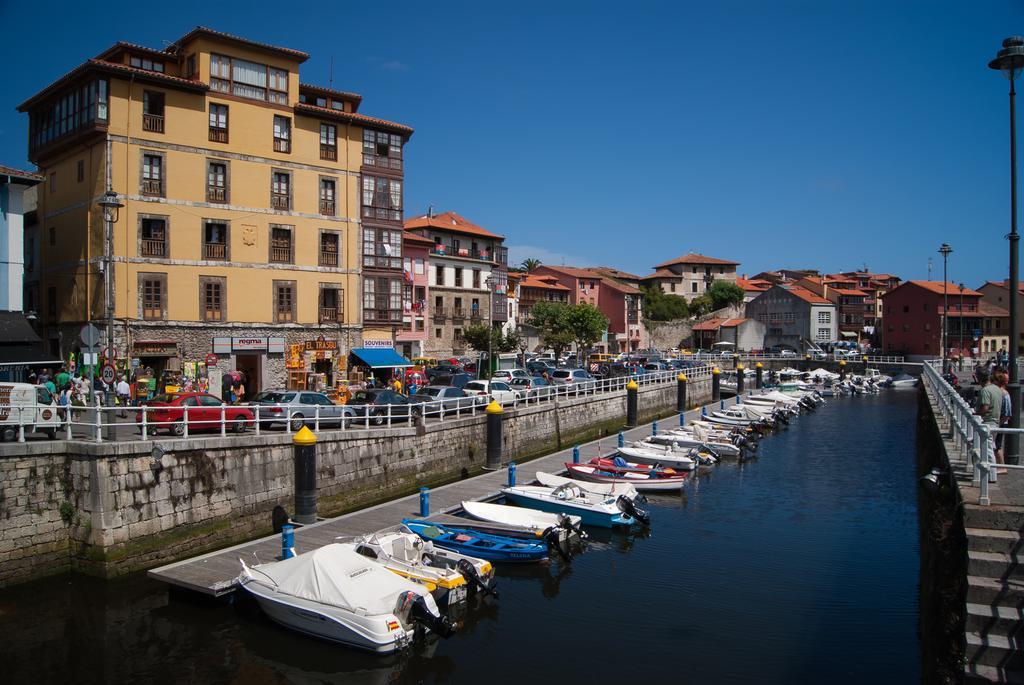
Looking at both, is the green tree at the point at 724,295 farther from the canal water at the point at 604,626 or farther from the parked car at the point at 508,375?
the canal water at the point at 604,626

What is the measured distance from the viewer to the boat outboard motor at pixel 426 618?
1456cm

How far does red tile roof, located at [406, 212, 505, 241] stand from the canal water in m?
49.4

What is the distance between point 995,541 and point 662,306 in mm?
111105

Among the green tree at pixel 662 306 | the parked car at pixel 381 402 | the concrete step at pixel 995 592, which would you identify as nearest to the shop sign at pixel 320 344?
the parked car at pixel 381 402

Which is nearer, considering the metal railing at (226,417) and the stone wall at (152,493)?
the stone wall at (152,493)

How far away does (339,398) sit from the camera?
1325 inches

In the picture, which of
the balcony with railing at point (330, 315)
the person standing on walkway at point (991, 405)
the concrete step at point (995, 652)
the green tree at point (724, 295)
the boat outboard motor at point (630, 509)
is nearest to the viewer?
the concrete step at point (995, 652)

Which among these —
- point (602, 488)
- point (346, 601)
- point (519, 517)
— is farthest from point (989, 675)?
point (602, 488)

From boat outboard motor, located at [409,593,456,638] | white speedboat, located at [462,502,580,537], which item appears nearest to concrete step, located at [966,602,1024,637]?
boat outboard motor, located at [409,593,456,638]

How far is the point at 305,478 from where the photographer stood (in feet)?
66.9

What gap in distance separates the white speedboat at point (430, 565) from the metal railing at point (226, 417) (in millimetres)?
5369

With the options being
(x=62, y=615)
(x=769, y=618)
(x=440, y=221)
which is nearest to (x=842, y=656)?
(x=769, y=618)

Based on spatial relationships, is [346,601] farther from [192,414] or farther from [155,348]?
[155,348]

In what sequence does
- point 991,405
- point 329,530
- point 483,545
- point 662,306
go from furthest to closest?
point 662,306, point 329,530, point 483,545, point 991,405
